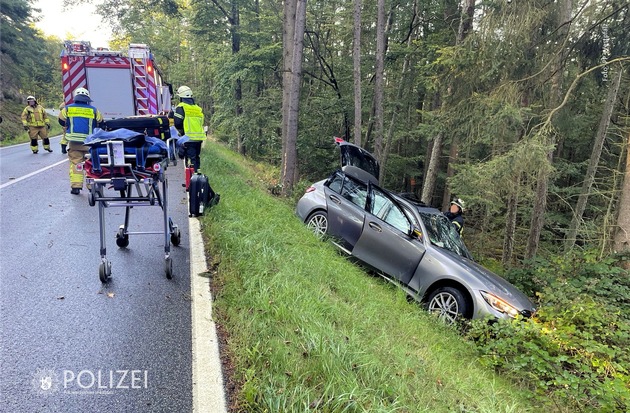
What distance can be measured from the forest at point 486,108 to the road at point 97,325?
369 centimetres

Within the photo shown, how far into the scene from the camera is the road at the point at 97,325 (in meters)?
2.48

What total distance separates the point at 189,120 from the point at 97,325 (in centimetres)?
436

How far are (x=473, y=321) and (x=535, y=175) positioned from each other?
529 cm

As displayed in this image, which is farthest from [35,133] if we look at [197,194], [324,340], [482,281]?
[482,281]

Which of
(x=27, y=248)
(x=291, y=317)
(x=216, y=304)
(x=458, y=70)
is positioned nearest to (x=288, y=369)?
(x=291, y=317)

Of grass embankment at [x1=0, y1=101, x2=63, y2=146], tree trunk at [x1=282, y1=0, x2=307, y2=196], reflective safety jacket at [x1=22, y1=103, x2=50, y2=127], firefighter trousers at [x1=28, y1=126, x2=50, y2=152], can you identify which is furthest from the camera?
grass embankment at [x1=0, y1=101, x2=63, y2=146]

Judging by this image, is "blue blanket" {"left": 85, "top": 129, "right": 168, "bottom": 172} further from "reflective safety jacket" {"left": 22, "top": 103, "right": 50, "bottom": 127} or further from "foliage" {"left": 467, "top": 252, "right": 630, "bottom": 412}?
"reflective safety jacket" {"left": 22, "top": 103, "right": 50, "bottom": 127}

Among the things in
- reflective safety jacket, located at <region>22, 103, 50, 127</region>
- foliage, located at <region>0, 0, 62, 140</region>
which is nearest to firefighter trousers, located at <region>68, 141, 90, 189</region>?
reflective safety jacket, located at <region>22, 103, 50, 127</region>

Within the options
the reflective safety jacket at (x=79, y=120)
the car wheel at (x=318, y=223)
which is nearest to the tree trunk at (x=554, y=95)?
the car wheel at (x=318, y=223)

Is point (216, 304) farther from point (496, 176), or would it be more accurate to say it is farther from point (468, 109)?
point (468, 109)

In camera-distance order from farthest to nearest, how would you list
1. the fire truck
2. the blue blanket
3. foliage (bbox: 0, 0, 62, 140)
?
1. foliage (bbox: 0, 0, 62, 140)
2. the fire truck
3. the blue blanket

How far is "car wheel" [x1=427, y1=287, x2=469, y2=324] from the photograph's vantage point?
525cm

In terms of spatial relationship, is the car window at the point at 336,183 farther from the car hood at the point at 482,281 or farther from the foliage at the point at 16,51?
the foliage at the point at 16,51

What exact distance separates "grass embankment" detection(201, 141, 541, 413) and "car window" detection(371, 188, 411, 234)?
1009mm
